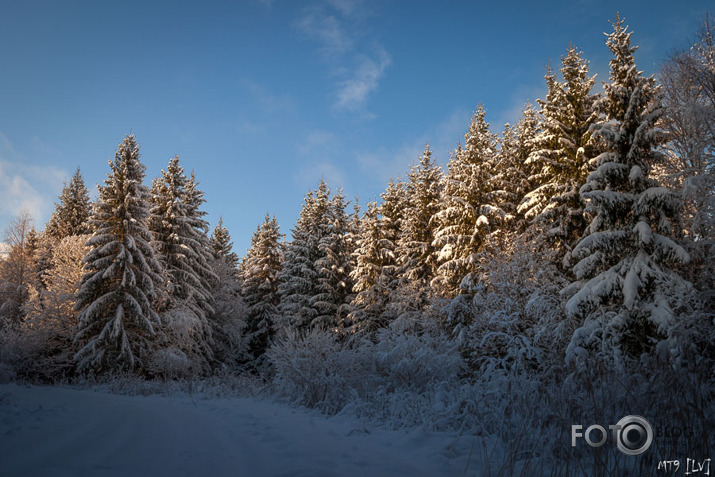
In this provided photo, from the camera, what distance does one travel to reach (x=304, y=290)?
29.0 meters

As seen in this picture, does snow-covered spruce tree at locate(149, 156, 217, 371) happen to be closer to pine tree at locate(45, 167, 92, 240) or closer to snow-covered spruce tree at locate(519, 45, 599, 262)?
pine tree at locate(45, 167, 92, 240)

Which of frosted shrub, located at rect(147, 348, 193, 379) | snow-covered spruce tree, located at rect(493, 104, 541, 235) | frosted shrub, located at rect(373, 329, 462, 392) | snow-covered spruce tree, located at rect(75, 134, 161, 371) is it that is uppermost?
snow-covered spruce tree, located at rect(493, 104, 541, 235)

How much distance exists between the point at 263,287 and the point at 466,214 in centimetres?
2097

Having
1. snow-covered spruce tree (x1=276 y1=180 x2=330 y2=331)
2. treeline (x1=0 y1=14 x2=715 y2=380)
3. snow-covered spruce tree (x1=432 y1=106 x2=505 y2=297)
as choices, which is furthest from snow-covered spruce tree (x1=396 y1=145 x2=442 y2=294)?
snow-covered spruce tree (x1=276 y1=180 x2=330 y2=331)

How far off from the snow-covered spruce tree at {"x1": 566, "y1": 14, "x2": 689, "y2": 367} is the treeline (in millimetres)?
58

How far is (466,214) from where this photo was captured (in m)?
20.1

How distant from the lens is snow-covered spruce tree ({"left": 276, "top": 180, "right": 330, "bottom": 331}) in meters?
27.9

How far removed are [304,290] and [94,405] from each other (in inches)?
878

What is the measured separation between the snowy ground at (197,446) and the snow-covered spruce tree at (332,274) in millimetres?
21101

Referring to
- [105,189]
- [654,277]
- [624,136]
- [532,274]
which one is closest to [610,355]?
[654,277]

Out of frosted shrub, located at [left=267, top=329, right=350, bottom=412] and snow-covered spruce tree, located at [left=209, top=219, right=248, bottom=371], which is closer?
frosted shrub, located at [left=267, top=329, right=350, bottom=412]

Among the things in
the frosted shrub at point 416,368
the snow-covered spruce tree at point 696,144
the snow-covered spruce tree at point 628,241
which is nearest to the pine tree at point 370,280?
the frosted shrub at point 416,368

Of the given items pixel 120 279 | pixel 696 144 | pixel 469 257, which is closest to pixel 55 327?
pixel 120 279

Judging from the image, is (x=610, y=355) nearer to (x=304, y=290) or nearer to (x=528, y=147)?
(x=528, y=147)
